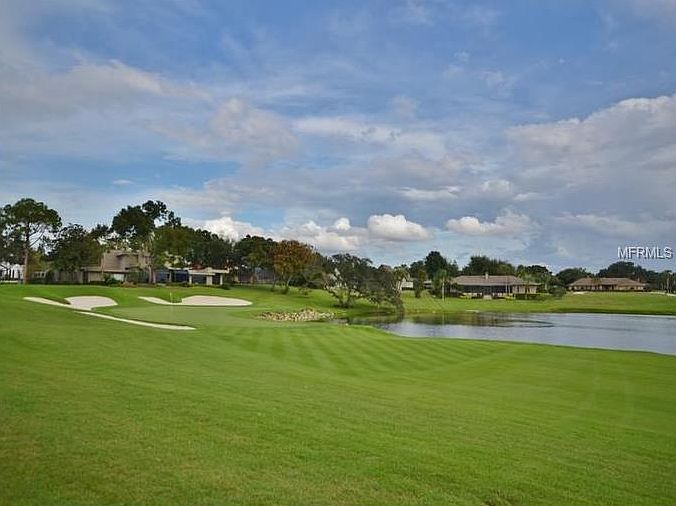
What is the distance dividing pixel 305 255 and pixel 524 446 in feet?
276

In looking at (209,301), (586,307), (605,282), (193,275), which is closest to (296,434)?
(209,301)

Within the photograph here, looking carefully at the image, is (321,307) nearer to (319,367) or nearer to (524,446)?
(319,367)

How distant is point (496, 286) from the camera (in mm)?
143250

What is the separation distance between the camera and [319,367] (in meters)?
19.3

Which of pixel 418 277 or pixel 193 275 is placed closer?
pixel 193 275

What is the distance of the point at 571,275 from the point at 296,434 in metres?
197

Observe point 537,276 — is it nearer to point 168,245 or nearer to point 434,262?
point 434,262

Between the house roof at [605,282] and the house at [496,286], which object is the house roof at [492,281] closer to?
the house at [496,286]

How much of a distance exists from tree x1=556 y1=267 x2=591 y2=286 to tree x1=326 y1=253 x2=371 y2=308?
120534 mm

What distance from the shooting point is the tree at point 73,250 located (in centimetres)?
8625

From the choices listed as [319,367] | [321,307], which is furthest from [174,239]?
[319,367]

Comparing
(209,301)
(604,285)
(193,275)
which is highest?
(604,285)

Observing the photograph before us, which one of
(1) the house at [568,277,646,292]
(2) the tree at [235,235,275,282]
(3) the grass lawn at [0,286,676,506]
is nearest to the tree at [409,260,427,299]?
(2) the tree at [235,235,275,282]

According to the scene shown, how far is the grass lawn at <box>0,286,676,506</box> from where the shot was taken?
5.56 metres
